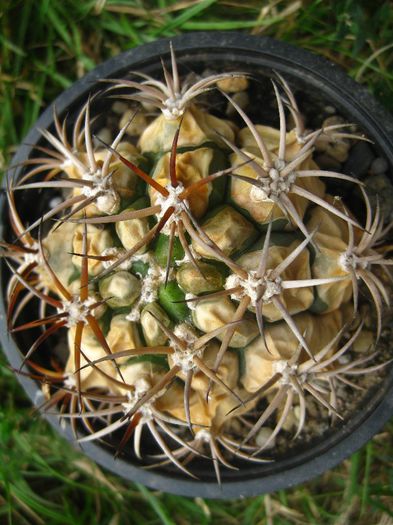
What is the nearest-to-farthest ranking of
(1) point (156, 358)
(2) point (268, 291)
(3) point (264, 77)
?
(2) point (268, 291)
(1) point (156, 358)
(3) point (264, 77)

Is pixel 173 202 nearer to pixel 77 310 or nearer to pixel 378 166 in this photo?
pixel 77 310

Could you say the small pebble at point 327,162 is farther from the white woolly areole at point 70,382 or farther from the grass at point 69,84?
the white woolly areole at point 70,382

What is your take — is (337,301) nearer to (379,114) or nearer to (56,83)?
(379,114)

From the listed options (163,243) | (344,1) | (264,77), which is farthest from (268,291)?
(344,1)

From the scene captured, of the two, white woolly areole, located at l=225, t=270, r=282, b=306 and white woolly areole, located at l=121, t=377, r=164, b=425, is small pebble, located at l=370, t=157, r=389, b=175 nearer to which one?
white woolly areole, located at l=225, t=270, r=282, b=306

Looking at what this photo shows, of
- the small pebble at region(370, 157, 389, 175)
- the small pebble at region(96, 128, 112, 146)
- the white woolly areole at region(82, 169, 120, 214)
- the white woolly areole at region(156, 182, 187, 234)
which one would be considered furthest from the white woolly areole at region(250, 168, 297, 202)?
the small pebble at region(96, 128, 112, 146)

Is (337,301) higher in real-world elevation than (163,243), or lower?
lower

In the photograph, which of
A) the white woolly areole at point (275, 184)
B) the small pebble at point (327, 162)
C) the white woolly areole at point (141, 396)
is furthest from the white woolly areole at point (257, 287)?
the small pebble at point (327, 162)
